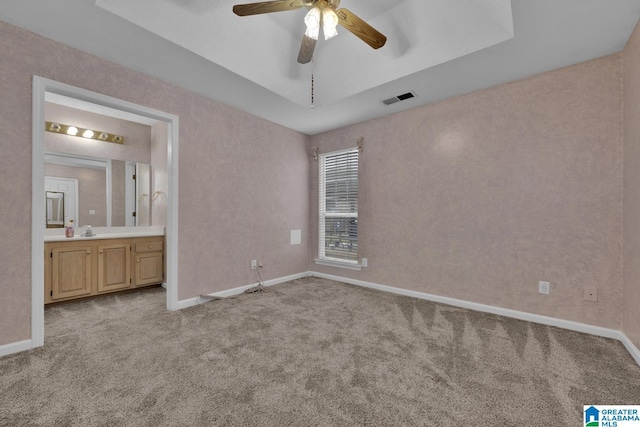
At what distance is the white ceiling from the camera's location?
194cm

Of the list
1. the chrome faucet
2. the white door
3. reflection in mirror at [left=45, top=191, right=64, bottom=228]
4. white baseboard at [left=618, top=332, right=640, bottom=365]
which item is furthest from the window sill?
reflection in mirror at [left=45, top=191, right=64, bottom=228]

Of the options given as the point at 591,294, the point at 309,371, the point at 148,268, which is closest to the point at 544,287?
the point at 591,294

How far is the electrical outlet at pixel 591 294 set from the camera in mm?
2367

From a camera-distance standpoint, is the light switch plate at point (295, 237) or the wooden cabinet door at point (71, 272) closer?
the wooden cabinet door at point (71, 272)

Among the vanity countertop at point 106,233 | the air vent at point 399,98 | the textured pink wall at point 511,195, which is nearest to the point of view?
the textured pink wall at point 511,195

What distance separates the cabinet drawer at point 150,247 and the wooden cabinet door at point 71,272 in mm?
526

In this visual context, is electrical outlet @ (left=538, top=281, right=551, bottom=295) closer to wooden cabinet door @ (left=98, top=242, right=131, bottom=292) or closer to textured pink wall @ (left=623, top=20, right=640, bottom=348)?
textured pink wall @ (left=623, top=20, right=640, bottom=348)

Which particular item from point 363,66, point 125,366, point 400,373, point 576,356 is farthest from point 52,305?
point 576,356

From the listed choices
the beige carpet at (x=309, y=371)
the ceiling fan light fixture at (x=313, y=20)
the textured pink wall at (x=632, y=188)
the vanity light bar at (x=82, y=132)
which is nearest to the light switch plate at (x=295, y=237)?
the beige carpet at (x=309, y=371)

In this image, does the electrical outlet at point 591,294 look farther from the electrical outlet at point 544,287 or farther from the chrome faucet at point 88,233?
the chrome faucet at point 88,233

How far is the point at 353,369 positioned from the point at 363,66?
281 cm

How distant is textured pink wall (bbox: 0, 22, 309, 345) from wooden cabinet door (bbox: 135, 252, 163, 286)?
1179mm

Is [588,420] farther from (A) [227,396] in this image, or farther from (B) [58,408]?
(B) [58,408]

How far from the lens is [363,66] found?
112 inches
